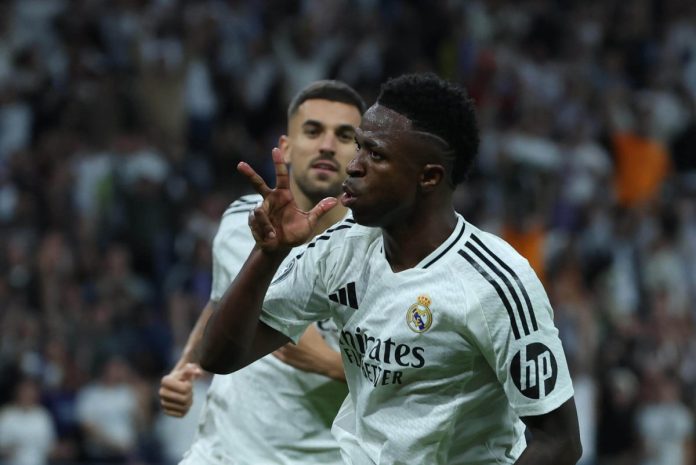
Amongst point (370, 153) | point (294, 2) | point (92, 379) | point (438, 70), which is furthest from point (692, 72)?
point (370, 153)

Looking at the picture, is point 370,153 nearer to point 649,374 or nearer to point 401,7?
point 649,374

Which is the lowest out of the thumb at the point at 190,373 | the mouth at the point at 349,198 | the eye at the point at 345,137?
the thumb at the point at 190,373

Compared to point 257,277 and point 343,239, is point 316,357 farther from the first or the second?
point 257,277

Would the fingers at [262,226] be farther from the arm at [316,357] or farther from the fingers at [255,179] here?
the arm at [316,357]

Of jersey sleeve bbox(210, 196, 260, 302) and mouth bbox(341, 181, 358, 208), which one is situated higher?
mouth bbox(341, 181, 358, 208)

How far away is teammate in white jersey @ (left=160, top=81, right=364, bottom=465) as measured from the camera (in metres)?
5.40

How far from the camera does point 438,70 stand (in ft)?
50.3

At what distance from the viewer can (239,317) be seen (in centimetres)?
430

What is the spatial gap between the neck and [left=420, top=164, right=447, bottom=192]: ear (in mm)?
91

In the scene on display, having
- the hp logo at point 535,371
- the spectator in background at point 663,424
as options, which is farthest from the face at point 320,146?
the spectator in background at point 663,424

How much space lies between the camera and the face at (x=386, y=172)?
4.23 m

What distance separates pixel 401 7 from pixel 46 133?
500 centimetres

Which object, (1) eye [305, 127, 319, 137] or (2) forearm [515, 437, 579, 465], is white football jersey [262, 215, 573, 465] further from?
(1) eye [305, 127, 319, 137]

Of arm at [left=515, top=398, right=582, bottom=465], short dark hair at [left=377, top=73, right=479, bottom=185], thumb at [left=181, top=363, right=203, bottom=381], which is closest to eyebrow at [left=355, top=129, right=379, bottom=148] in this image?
short dark hair at [left=377, top=73, right=479, bottom=185]
